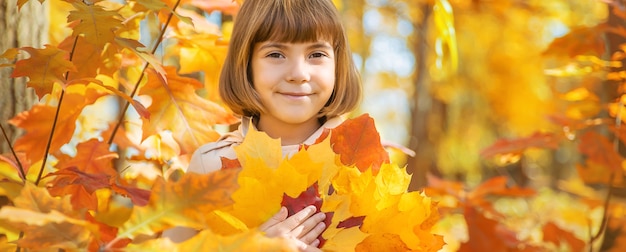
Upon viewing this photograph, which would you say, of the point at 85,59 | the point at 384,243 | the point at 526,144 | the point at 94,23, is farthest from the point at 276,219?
the point at 526,144

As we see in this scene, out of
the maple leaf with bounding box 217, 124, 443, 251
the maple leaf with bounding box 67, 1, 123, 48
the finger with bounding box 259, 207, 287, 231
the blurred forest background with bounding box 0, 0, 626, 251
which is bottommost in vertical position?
the blurred forest background with bounding box 0, 0, 626, 251

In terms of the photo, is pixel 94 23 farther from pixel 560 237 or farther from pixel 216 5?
pixel 560 237

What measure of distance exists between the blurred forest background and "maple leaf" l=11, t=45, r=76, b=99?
31 cm

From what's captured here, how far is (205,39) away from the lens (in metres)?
1.25

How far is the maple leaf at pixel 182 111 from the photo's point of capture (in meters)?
1.13

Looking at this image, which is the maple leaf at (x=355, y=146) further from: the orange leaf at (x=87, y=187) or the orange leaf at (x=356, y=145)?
the orange leaf at (x=87, y=187)

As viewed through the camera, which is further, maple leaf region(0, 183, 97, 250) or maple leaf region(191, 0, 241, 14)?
maple leaf region(191, 0, 241, 14)

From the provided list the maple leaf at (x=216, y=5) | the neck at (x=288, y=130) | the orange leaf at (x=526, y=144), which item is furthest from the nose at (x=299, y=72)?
the orange leaf at (x=526, y=144)

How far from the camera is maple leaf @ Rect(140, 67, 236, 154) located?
1.13 meters

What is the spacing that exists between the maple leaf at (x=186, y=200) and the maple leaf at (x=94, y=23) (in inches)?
12.3

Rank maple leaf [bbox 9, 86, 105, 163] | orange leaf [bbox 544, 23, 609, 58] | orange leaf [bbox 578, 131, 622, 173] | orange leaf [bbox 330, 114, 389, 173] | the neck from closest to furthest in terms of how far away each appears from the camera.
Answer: orange leaf [bbox 330, 114, 389, 173] → maple leaf [bbox 9, 86, 105, 163] → the neck → orange leaf [bbox 578, 131, 622, 173] → orange leaf [bbox 544, 23, 609, 58]

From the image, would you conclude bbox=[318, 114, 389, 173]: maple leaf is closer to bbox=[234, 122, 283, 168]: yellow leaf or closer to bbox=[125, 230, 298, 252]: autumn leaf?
bbox=[234, 122, 283, 168]: yellow leaf

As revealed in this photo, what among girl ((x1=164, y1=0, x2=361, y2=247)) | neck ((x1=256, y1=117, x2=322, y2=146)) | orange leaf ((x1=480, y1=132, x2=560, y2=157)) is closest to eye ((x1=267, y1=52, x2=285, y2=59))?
girl ((x1=164, y1=0, x2=361, y2=247))

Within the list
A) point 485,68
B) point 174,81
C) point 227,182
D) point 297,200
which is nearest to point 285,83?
point 174,81
